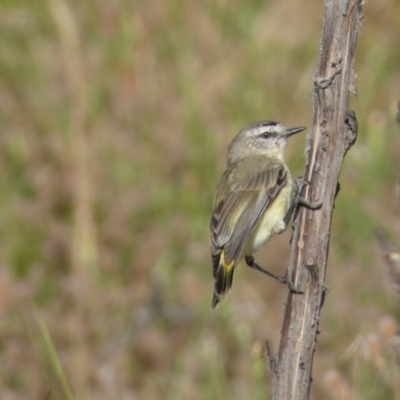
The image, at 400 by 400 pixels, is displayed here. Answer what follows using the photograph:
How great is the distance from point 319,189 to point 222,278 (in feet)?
4.04

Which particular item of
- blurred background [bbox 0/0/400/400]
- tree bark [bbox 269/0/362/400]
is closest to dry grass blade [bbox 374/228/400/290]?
tree bark [bbox 269/0/362/400]

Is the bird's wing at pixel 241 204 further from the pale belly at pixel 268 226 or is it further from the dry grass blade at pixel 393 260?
the dry grass blade at pixel 393 260

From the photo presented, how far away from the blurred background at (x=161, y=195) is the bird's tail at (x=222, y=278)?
1.02ft

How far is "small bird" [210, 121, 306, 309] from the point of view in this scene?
4398 mm

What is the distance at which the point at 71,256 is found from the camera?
21.1 feet

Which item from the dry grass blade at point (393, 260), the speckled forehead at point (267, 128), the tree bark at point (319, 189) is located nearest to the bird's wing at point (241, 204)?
the speckled forehead at point (267, 128)

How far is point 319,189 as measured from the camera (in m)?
3.23

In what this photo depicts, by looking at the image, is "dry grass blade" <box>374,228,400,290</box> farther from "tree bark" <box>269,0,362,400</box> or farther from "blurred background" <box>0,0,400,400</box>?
"blurred background" <box>0,0,400,400</box>

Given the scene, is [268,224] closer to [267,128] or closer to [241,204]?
[241,204]

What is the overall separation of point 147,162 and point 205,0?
2.70 meters

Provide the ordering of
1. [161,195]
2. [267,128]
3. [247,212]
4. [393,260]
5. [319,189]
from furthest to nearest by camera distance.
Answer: [161,195], [267,128], [247,212], [319,189], [393,260]

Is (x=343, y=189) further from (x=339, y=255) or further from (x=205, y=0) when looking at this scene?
(x=205, y=0)

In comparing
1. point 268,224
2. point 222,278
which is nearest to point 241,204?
point 268,224

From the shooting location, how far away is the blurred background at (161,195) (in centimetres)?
561
